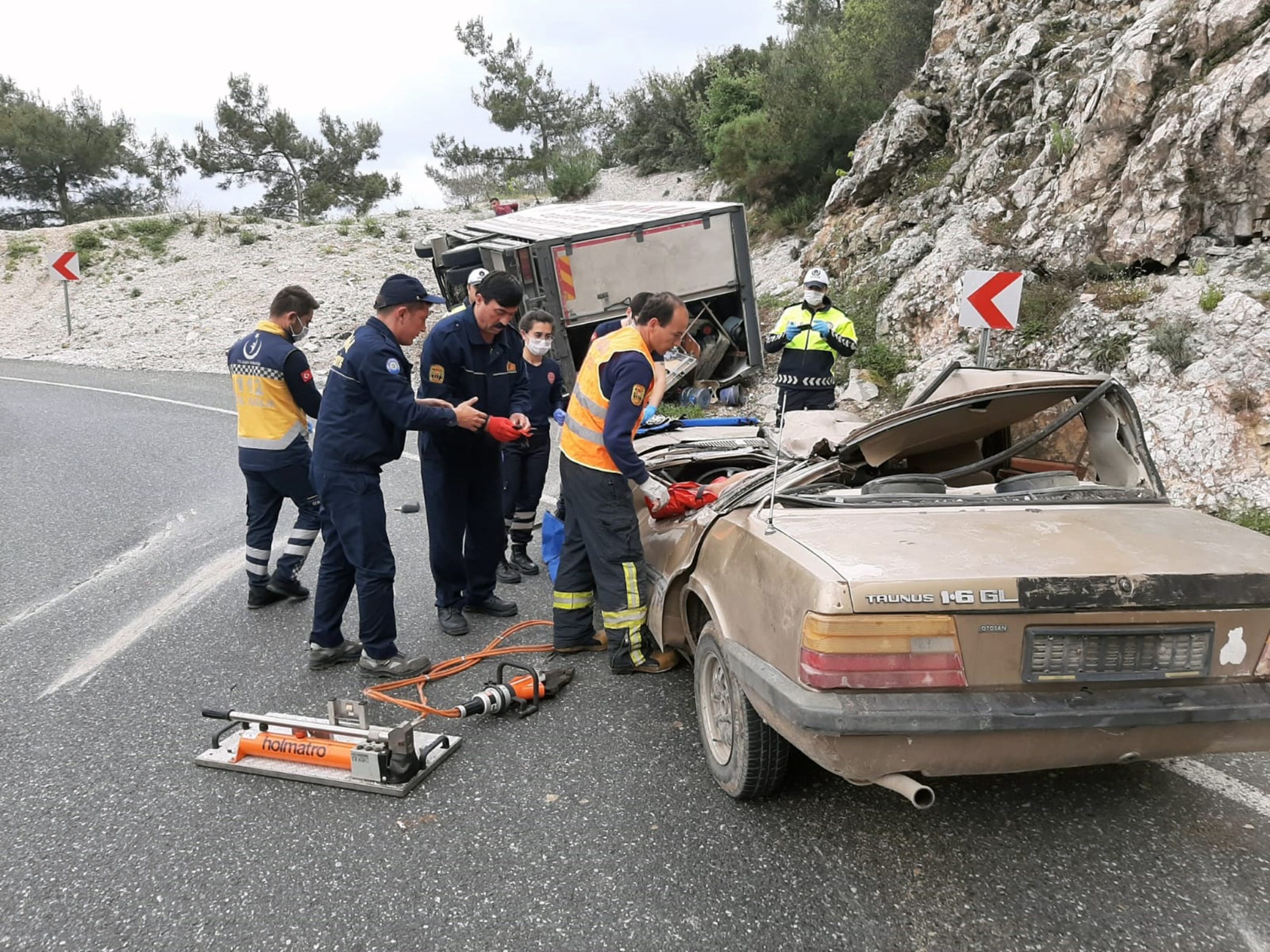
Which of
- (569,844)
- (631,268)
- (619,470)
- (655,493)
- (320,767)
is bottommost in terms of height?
(569,844)

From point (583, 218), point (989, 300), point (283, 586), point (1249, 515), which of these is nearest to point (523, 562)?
point (283, 586)

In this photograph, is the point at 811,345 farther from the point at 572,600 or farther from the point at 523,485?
the point at 572,600

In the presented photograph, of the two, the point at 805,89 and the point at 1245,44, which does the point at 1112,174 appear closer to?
the point at 1245,44

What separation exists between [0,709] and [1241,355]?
826 centimetres

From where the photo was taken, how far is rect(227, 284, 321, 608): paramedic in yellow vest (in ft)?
15.6

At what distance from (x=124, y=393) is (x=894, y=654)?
13085 millimetres

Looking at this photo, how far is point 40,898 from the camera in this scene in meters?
2.55

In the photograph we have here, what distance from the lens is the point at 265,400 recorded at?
4789mm

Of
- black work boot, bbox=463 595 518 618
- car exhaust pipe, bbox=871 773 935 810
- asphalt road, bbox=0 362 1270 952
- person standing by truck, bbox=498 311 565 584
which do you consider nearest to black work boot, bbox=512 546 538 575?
person standing by truck, bbox=498 311 565 584

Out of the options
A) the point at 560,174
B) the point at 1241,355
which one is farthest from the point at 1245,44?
the point at 560,174

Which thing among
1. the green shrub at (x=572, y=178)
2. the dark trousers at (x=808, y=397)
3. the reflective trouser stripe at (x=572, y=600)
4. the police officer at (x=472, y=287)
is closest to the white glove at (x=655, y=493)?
the reflective trouser stripe at (x=572, y=600)

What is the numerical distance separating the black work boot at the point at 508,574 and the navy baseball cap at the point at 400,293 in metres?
1.83

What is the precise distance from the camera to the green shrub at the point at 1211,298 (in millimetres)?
7426

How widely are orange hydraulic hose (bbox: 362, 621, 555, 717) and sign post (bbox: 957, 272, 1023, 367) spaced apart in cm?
468
